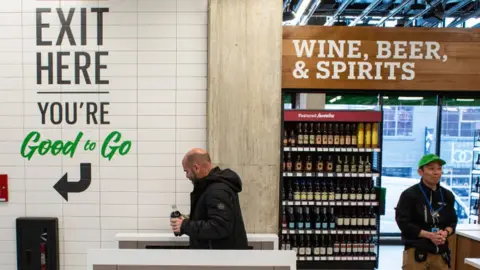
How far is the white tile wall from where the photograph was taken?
3.67m

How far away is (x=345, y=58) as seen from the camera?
14.6 feet

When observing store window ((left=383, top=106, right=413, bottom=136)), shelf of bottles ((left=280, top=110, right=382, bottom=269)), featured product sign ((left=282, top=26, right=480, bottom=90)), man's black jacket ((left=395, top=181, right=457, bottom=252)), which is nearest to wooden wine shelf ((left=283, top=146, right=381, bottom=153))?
shelf of bottles ((left=280, top=110, right=382, bottom=269))

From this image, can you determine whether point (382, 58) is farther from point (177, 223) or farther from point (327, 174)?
point (177, 223)

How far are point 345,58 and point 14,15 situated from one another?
3.73 m

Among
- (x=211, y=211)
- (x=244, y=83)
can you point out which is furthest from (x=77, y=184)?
(x=244, y=83)

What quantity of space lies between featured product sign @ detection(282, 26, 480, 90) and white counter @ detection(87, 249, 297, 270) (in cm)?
303

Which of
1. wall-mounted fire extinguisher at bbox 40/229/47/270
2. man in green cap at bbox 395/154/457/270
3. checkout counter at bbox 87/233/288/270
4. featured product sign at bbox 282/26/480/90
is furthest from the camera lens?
featured product sign at bbox 282/26/480/90

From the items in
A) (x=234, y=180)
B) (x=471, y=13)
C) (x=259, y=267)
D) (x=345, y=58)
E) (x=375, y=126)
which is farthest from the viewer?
(x=471, y=13)

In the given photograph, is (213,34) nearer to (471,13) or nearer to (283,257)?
(283,257)

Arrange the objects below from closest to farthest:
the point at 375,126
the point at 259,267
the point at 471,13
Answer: the point at 259,267 → the point at 375,126 → the point at 471,13

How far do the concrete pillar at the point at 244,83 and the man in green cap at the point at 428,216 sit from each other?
49.5 inches

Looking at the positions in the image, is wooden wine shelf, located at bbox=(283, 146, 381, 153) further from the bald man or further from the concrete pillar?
the bald man

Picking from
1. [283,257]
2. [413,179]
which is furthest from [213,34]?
[413,179]

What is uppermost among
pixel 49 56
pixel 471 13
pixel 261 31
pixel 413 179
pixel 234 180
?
pixel 471 13
